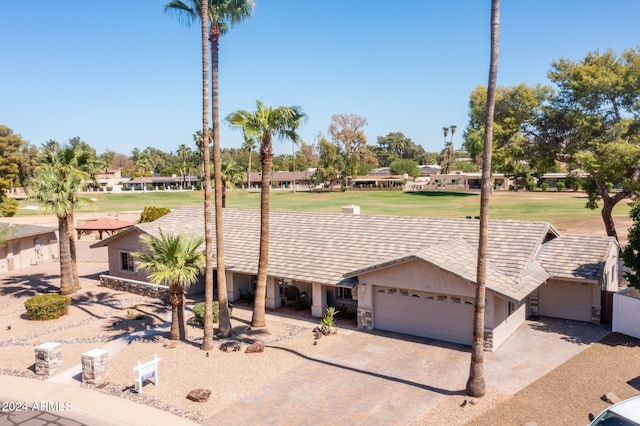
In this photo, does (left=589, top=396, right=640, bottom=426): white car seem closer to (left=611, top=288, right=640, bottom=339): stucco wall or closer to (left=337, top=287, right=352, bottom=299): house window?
(left=611, top=288, right=640, bottom=339): stucco wall

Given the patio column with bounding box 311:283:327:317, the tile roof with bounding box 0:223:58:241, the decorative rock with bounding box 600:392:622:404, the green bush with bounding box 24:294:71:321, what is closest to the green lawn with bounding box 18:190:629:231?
the tile roof with bounding box 0:223:58:241

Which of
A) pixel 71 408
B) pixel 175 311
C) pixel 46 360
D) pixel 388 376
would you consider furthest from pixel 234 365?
pixel 46 360

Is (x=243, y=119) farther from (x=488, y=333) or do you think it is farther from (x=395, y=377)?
(x=488, y=333)

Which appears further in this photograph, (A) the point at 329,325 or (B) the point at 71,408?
(A) the point at 329,325

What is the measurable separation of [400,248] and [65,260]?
18507 millimetres

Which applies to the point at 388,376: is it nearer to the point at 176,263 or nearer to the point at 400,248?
the point at 400,248

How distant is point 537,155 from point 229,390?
3316cm

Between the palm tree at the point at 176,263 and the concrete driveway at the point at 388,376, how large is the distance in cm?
570

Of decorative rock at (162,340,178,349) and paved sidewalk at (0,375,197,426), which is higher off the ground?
decorative rock at (162,340,178,349)

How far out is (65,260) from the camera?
85.7 ft

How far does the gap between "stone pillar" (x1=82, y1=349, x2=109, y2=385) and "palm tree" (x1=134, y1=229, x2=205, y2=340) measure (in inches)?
133

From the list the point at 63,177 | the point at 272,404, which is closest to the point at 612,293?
the point at 272,404

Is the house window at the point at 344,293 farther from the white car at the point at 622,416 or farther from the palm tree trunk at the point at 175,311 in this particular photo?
the white car at the point at 622,416

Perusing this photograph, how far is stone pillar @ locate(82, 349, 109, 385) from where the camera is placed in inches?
597
